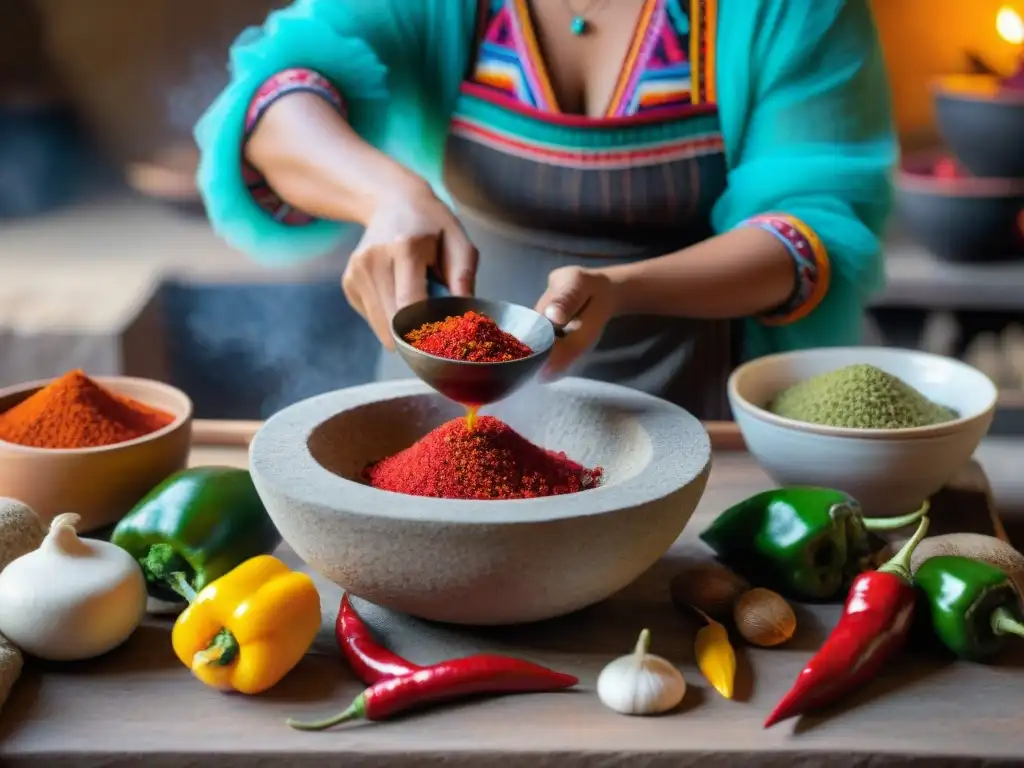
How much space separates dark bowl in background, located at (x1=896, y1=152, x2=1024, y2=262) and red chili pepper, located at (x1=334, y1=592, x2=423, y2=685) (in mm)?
1747

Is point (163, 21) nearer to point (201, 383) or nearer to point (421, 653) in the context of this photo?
point (201, 383)

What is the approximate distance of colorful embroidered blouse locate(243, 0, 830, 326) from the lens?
1.42m

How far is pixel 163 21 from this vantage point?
111 inches

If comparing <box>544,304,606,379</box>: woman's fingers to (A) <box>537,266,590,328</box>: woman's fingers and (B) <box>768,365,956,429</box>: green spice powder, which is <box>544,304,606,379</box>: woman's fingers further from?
(B) <box>768,365,956,429</box>: green spice powder

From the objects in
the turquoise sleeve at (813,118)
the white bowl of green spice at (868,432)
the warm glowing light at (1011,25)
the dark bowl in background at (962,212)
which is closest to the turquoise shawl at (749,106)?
the turquoise sleeve at (813,118)

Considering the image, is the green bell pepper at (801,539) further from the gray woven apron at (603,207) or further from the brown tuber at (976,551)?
the gray woven apron at (603,207)

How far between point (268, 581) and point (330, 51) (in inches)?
32.0

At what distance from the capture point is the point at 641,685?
0.84m

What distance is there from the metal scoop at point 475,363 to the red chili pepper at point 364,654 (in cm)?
21

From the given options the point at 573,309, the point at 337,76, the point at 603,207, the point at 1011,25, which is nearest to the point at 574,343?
the point at 573,309

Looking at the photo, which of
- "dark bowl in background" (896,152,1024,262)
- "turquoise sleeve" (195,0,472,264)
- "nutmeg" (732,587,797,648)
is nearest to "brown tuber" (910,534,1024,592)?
"nutmeg" (732,587,797,648)

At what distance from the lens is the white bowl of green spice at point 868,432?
3.59ft

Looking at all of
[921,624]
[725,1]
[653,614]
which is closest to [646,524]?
[653,614]

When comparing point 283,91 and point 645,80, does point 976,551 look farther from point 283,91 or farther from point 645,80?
point 283,91
